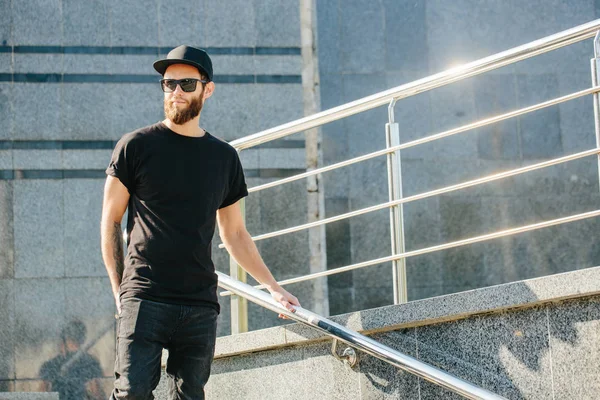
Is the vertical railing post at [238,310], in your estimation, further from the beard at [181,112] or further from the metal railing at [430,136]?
the beard at [181,112]

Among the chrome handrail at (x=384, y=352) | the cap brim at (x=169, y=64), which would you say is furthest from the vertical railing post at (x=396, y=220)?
the cap brim at (x=169, y=64)

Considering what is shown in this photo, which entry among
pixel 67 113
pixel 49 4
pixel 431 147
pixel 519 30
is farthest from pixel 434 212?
pixel 49 4

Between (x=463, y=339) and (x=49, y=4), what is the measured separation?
6.42 metres

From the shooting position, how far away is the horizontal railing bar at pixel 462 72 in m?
3.89

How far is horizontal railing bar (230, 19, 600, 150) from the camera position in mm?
3891

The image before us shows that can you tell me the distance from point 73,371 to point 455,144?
4.28m

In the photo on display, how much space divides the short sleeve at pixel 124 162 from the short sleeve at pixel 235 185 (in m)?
0.46

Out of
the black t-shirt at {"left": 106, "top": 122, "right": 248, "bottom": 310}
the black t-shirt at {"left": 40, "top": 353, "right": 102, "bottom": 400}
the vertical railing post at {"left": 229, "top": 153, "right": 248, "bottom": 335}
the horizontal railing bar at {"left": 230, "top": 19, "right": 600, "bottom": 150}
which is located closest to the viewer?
the black t-shirt at {"left": 106, "top": 122, "right": 248, "bottom": 310}

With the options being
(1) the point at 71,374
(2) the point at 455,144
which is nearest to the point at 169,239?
(1) the point at 71,374

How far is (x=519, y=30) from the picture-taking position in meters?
9.23

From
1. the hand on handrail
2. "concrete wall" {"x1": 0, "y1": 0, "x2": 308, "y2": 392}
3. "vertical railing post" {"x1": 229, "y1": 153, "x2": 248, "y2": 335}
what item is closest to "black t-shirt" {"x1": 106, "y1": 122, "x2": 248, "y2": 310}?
the hand on handrail

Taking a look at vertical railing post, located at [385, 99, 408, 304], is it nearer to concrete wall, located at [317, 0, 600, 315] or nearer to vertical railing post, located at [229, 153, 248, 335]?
vertical railing post, located at [229, 153, 248, 335]

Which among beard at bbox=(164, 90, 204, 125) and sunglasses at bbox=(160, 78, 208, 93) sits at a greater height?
sunglasses at bbox=(160, 78, 208, 93)

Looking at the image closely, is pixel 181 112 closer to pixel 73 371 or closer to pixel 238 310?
pixel 238 310
